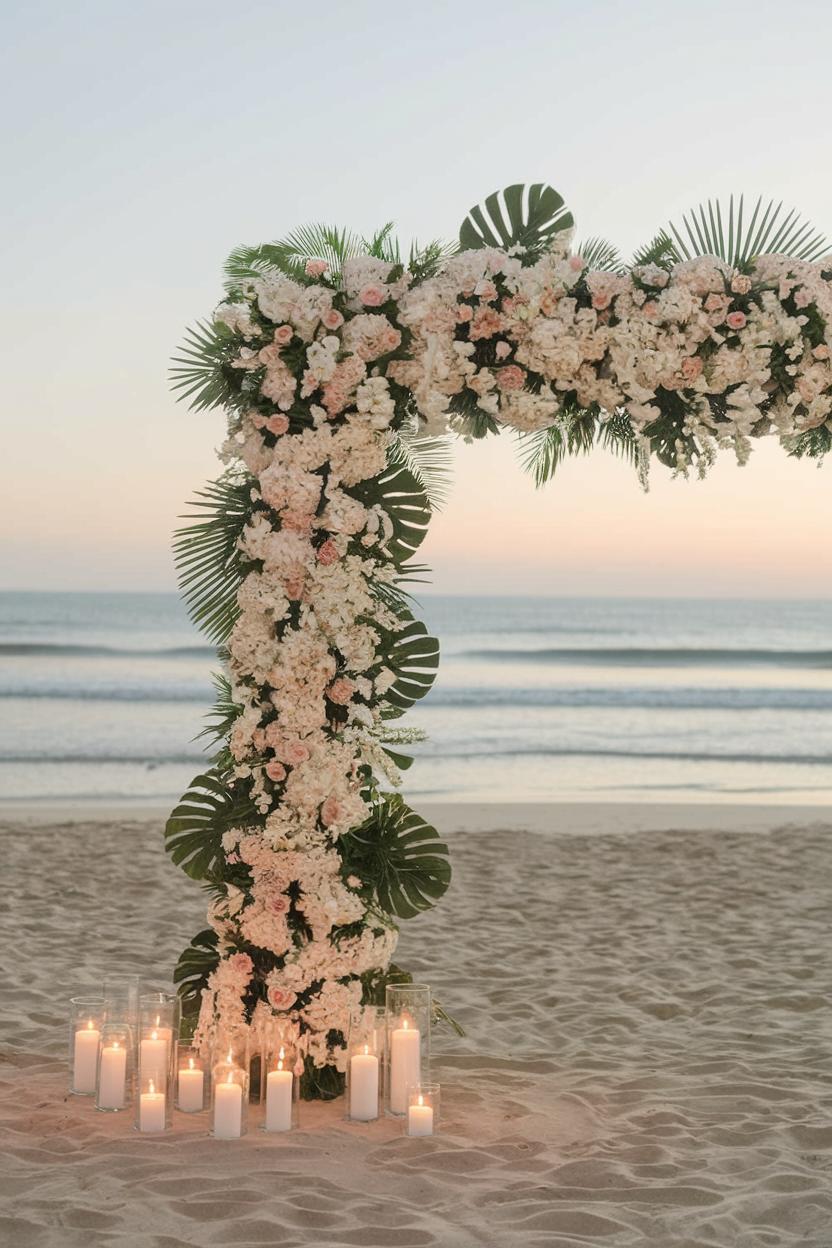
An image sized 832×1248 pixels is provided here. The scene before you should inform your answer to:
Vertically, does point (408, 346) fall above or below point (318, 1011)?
above

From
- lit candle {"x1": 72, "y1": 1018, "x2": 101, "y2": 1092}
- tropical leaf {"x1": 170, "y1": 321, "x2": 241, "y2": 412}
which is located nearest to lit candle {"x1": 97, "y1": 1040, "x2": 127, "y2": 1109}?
lit candle {"x1": 72, "y1": 1018, "x2": 101, "y2": 1092}

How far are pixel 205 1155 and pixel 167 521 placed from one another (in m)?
23.4

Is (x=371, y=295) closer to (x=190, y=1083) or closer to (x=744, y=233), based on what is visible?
(x=744, y=233)

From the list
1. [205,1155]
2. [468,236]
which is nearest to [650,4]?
[468,236]

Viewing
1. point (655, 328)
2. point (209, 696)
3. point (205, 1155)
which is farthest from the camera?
point (209, 696)

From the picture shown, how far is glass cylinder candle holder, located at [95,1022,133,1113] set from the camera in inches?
163

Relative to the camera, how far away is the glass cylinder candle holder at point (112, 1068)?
4.14 meters

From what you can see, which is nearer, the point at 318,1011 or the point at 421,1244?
the point at 421,1244

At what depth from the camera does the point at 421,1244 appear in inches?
125

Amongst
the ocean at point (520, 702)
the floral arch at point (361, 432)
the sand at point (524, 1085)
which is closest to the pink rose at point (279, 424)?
the floral arch at point (361, 432)

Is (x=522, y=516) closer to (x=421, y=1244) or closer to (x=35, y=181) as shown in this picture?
(x=35, y=181)

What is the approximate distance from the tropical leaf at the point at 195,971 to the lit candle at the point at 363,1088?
64cm

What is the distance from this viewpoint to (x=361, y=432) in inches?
167

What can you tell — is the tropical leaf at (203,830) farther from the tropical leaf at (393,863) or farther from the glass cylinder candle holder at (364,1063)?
the glass cylinder candle holder at (364,1063)
